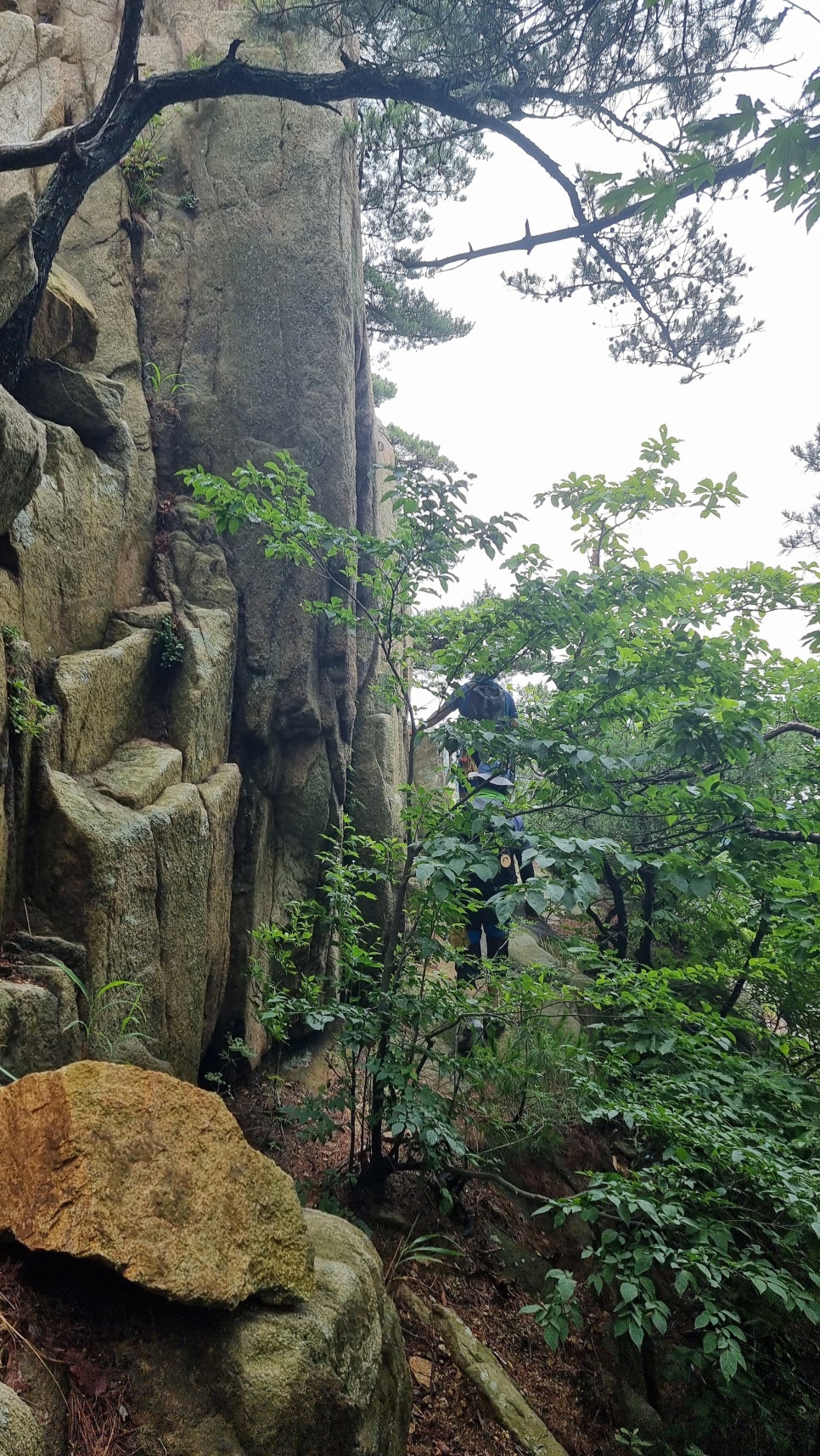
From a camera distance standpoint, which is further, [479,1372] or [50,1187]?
[479,1372]

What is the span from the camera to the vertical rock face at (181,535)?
4.30 m

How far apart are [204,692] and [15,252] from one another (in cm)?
281

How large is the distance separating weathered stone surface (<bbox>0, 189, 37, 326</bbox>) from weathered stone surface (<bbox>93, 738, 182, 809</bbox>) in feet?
8.66

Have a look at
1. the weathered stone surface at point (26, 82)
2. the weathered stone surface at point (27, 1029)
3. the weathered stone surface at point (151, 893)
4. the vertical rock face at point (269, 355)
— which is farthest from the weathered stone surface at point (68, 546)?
the weathered stone surface at point (26, 82)

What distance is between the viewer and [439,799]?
174 inches

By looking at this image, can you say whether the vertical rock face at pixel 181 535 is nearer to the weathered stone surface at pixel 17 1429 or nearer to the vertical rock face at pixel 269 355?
the vertical rock face at pixel 269 355

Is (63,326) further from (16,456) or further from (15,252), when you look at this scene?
(16,456)

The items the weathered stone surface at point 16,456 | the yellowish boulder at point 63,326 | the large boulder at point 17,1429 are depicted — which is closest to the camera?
the large boulder at point 17,1429

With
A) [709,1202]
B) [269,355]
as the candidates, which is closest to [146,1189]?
[709,1202]

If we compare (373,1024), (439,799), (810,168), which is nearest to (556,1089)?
(373,1024)

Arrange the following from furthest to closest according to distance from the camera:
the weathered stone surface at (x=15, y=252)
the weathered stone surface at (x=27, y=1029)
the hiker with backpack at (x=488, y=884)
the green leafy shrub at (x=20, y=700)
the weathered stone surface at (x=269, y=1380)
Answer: the weathered stone surface at (x=15, y=252) < the green leafy shrub at (x=20, y=700) < the hiker with backpack at (x=488, y=884) < the weathered stone surface at (x=27, y=1029) < the weathered stone surface at (x=269, y=1380)

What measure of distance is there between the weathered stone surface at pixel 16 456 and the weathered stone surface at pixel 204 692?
5.33 feet

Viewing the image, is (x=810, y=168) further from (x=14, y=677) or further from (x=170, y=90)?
(x=170, y=90)

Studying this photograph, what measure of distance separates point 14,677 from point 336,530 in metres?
1.90
